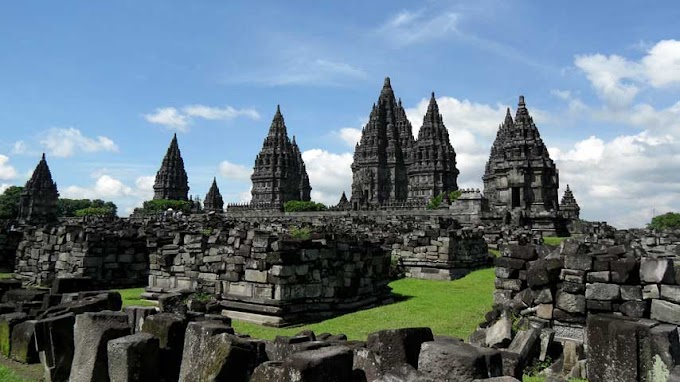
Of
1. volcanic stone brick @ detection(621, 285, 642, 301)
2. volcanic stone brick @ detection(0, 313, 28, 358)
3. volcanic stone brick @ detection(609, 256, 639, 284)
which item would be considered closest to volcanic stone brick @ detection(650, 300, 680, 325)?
volcanic stone brick @ detection(621, 285, 642, 301)

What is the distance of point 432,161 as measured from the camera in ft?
232

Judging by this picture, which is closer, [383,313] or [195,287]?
[383,313]

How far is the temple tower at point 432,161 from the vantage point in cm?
7062

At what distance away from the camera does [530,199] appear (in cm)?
3650

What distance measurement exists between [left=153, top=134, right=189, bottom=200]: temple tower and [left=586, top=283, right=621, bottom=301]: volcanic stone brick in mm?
84159

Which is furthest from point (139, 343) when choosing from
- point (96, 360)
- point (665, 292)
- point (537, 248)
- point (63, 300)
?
point (537, 248)

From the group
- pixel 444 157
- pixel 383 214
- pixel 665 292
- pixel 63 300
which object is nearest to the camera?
pixel 665 292

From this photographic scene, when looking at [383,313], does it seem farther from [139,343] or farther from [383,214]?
[383,214]

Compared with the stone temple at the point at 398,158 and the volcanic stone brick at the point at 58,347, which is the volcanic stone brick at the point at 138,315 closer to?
the volcanic stone brick at the point at 58,347

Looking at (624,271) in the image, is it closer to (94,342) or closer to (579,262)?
(579,262)

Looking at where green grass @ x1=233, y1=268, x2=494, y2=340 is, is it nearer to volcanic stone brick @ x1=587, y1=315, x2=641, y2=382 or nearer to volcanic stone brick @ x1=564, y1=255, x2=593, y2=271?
volcanic stone brick @ x1=564, y1=255, x2=593, y2=271

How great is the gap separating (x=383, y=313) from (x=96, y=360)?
6.55 metres

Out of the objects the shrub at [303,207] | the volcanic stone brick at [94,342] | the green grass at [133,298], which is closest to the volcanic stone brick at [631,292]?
the volcanic stone brick at [94,342]

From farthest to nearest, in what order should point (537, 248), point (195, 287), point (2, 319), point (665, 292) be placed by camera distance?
point (195, 287)
point (537, 248)
point (2, 319)
point (665, 292)
